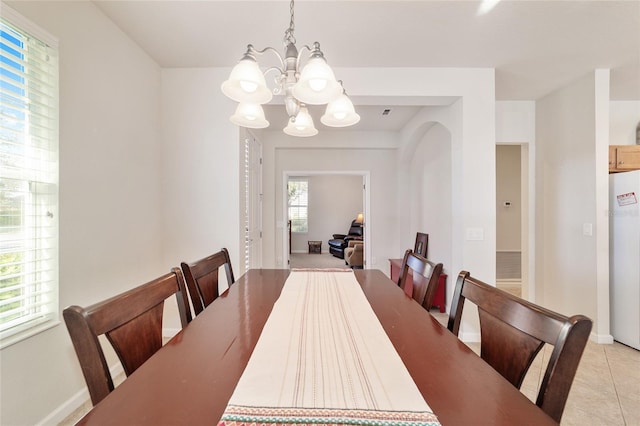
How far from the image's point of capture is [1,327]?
4.25ft

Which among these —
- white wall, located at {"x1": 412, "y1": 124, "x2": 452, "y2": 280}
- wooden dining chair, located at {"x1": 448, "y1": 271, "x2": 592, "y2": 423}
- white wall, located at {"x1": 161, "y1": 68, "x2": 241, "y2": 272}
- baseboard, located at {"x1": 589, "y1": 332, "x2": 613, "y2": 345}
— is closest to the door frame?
white wall, located at {"x1": 412, "y1": 124, "x2": 452, "y2": 280}

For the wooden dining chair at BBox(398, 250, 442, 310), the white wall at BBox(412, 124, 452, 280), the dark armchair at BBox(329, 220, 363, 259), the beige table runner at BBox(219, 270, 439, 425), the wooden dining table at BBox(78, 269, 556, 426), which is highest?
the white wall at BBox(412, 124, 452, 280)

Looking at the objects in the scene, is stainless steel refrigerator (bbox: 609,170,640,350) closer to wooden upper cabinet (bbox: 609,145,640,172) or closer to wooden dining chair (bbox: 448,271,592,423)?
wooden upper cabinet (bbox: 609,145,640,172)

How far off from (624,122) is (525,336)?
4.14m

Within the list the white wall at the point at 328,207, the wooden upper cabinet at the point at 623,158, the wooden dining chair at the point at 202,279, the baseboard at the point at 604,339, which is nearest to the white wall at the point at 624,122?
the wooden upper cabinet at the point at 623,158

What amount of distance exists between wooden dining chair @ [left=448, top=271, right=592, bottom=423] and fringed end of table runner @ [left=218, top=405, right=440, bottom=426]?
0.32m

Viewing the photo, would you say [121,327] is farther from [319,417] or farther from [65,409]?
[65,409]

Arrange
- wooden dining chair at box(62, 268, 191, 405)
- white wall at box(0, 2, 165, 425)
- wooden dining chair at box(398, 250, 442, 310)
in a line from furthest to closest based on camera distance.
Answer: white wall at box(0, 2, 165, 425) < wooden dining chair at box(398, 250, 442, 310) < wooden dining chair at box(62, 268, 191, 405)

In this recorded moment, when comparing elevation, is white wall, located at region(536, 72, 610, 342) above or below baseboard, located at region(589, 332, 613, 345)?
above

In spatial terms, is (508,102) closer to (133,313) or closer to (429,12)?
(429,12)

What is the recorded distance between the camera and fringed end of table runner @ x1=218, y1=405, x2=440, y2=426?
529 mm

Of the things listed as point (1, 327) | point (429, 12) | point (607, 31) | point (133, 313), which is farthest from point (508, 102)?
point (1, 327)

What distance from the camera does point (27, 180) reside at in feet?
4.66

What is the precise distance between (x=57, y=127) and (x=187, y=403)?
179 cm
